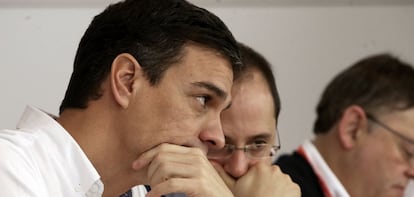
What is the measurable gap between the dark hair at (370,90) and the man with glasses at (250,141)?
24.8 inches

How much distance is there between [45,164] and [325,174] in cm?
117

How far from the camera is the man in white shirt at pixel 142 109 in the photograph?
130 centimetres

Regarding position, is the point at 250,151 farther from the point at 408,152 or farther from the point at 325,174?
the point at 408,152

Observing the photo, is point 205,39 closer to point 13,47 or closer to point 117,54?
point 117,54

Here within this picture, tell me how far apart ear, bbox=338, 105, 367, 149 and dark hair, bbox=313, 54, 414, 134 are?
2cm

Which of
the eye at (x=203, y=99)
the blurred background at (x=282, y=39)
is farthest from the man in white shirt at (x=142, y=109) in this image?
the blurred background at (x=282, y=39)

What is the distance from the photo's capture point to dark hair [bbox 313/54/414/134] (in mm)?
2283

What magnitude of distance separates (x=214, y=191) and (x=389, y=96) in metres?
1.08

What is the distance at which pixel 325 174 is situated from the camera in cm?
223

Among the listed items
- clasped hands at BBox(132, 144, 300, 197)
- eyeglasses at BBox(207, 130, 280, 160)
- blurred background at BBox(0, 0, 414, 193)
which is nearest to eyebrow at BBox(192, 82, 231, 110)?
clasped hands at BBox(132, 144, 300, 197)

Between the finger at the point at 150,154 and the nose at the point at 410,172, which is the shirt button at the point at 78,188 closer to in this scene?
the finger at the point at 150,154

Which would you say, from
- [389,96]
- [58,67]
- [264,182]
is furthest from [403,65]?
[58,67]

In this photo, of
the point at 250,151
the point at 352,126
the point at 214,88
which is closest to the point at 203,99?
the point at 214,88

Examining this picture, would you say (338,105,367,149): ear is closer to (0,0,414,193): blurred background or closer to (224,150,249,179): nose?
(0,0,414,193): blurred background
